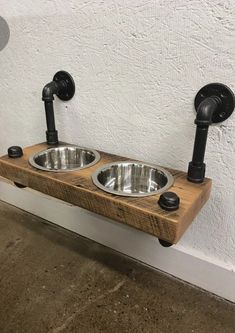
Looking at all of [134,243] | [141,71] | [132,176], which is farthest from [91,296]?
[141,71]

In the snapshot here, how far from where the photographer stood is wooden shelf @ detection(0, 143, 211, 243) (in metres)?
0.60

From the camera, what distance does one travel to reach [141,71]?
0.82 m

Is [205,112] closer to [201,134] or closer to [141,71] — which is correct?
[201,134]

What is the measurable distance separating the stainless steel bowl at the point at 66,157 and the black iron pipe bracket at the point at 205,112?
0.34m

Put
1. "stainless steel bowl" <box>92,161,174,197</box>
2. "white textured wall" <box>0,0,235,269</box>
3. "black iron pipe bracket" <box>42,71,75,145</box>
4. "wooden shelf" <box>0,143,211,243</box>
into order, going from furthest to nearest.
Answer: "black iron pipe bracket" <box>42,71,75,145</box> < "stainless steel bowl" <box>92,161,174,197</box> < "white textured wall" <box>0,0,235,269</box> < "wooden shelf" <box>0,143,211,243</box>

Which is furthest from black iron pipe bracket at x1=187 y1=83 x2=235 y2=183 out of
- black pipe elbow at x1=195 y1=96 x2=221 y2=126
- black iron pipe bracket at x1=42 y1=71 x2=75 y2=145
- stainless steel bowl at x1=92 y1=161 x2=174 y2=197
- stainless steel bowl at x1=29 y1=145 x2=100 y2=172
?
black iron pipe bracket at x1=42 y1=71 x2=75 y2=145

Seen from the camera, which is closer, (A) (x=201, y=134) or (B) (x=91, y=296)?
(A) (x=201, y=134)

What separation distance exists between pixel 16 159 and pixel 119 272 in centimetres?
54

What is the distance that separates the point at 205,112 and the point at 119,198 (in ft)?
0.95

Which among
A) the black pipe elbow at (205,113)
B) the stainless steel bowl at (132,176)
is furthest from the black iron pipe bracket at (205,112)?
the stainless steel bowl at (132,176)

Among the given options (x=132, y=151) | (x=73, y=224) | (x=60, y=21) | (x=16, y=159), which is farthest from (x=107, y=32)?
(x=73, y=224)

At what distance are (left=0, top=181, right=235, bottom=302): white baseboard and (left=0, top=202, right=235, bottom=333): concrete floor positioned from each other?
3cm

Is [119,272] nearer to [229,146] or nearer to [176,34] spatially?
[229,146]

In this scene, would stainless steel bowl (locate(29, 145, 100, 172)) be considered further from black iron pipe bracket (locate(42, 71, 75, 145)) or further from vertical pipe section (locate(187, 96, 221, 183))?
vertical pipe section (locate(187, 96, 221, 183))
